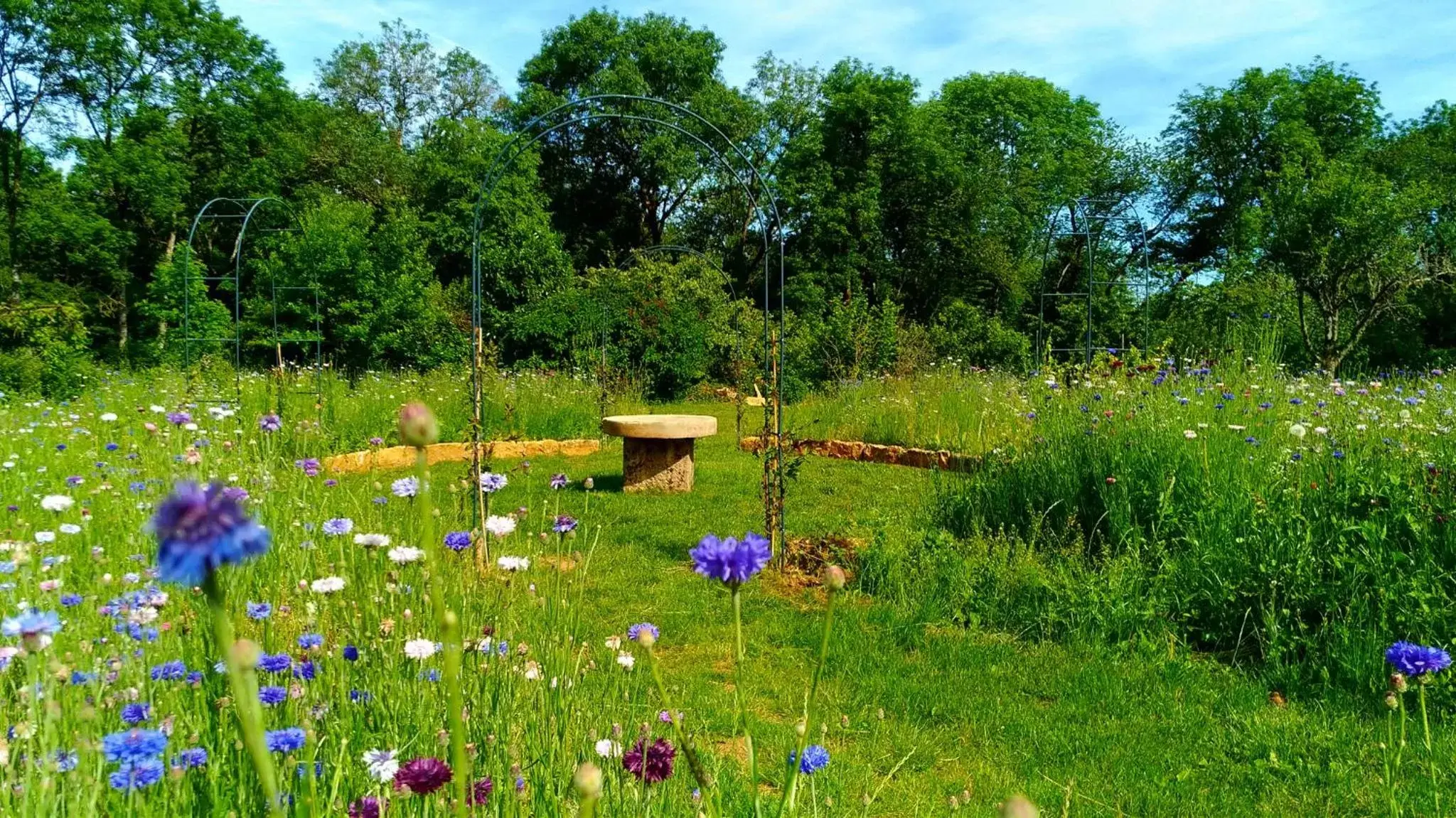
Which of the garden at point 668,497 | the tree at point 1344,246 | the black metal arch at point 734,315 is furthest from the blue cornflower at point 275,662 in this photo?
the tree at point 1344,246

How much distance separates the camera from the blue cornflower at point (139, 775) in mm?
1008

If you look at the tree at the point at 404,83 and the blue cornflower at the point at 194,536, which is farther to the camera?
the tree at the point at 404,83

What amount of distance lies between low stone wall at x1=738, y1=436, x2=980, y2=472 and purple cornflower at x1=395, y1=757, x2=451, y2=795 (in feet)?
21.2

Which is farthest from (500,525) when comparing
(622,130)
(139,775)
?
(622,130)

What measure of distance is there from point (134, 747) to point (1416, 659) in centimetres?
213

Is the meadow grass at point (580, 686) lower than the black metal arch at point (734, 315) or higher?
lower

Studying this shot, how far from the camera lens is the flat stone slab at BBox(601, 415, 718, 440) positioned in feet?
21.8

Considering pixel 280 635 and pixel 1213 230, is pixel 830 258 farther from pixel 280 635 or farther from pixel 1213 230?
pixel 280 635

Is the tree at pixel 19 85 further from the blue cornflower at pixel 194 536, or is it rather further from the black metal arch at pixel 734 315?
the blue cornflower at pixel 194 536

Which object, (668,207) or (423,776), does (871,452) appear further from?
(668,207)

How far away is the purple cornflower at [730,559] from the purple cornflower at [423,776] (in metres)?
0.36

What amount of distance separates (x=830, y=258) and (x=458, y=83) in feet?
39.0

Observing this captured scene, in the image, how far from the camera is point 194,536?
1.49 ft

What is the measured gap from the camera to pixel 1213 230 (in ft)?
76.8
